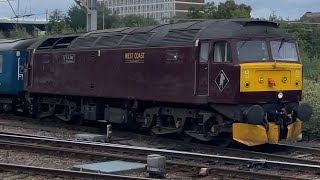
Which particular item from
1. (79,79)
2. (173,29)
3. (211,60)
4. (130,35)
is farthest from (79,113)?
(211,60)

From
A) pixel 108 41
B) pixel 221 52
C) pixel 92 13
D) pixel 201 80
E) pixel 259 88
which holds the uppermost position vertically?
pixel 92 13

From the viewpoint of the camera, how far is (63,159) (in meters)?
12.9

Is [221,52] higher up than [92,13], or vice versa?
[92,13]

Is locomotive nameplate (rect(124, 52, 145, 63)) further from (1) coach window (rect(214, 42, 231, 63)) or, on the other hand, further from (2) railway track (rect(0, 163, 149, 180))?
(2) railway track (rect(0, 163, 149, 180))

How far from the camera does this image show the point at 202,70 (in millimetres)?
14602

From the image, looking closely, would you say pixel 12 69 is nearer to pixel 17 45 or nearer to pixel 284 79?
pixel 17 45

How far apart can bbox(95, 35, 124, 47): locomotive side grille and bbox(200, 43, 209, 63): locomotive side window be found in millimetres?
3813

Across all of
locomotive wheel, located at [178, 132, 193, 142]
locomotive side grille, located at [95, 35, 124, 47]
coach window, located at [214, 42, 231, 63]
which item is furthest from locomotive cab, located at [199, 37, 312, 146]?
locomotive side grille, located at [95, 35, 124, 47]

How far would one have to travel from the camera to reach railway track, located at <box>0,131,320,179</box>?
35.7 ft

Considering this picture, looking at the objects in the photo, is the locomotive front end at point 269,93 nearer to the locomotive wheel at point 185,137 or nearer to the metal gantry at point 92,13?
the locomotive wheel at point 185,137

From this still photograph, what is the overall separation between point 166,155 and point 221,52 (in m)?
2.98

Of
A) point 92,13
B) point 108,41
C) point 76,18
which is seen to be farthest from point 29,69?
point 76,18

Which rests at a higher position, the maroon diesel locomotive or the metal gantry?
the metal gantry

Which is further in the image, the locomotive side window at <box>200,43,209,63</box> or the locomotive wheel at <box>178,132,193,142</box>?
the locomotive wheel at <box>178,132,193,142</box>
